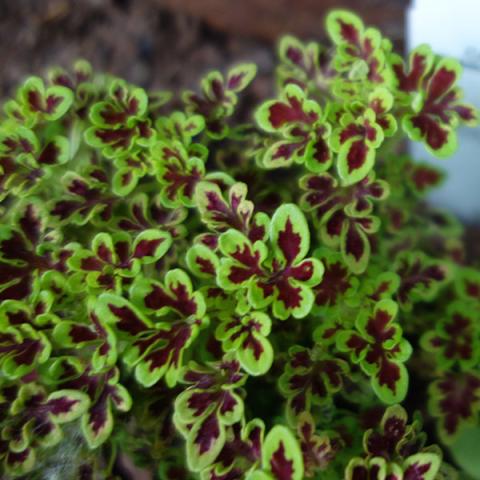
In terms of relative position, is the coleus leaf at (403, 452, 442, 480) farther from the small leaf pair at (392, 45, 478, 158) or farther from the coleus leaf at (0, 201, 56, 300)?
the coleus leaf at (0, 201, 56, 300)

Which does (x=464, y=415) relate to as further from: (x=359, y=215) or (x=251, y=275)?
(x=251, y=275)

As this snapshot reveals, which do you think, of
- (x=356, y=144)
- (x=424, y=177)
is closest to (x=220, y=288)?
(x=356, y=144)

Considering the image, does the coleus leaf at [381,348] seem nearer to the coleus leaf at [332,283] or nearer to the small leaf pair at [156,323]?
the coleus leaf at [332,283]

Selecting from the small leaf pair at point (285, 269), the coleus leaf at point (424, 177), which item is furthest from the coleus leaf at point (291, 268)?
the coleus leaf at point (424, 177)

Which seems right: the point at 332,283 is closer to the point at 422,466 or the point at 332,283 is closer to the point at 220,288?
the point at 220,288

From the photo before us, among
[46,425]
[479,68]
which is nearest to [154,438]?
[46,425]

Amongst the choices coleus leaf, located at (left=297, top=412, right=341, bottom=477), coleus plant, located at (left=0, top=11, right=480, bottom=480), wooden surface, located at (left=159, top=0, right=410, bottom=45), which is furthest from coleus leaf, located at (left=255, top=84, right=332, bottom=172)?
wooden surface, located at (left=159, top=0, right=410, bottom=45)
